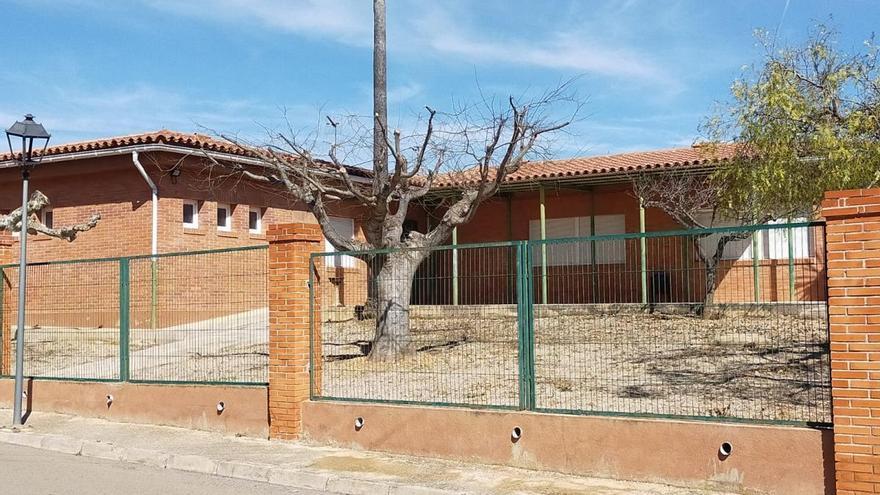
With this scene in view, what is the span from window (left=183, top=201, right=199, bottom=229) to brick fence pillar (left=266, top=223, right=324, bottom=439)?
30.0 ft

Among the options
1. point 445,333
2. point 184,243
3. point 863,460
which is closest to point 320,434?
point 445,333

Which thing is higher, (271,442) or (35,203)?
(35,203)

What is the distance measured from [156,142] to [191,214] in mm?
1986

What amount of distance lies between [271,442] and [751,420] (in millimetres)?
5448

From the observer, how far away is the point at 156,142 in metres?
17.9

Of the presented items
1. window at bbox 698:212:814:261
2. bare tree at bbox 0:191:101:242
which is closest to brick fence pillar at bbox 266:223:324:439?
window at bbox 698:212:814:261

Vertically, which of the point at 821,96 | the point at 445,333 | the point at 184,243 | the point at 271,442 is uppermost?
the point at 821,96

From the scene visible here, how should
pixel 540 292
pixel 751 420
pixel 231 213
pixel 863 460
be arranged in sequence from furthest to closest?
pixel 231 213 < pixel 540 292 < pixel 751 420 < pixel 863 460

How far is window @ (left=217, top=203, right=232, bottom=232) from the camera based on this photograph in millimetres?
19875

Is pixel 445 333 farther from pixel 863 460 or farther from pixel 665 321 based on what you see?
pixel 863 460

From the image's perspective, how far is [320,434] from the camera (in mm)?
10391

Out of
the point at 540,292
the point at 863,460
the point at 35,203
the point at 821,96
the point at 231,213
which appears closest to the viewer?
the point at 863,460

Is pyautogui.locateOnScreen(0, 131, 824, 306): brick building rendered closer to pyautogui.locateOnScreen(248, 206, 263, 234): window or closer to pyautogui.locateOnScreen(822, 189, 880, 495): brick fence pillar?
→ pyautogui.locateOnScreen(248, 206, 263, 234): window

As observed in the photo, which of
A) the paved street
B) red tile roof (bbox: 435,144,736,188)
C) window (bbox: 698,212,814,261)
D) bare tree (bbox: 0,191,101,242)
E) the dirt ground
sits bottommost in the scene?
the paved street
